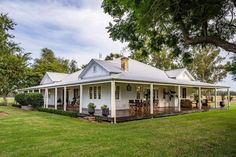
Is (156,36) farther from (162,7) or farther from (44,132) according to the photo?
(44,132)

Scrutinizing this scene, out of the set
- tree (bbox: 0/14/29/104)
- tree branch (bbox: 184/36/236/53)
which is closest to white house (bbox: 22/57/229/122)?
tree (bbox: 0/14/29/104)

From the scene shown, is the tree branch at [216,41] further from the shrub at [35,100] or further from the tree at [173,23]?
the shrub at [35,100]

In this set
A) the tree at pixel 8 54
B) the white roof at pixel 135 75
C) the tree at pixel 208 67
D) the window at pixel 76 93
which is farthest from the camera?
the tree at pixel 208 67

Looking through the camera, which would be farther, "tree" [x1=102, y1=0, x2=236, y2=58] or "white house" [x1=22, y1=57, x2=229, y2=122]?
"white house" [x1=22, y1=57, x2=229, y2=122]

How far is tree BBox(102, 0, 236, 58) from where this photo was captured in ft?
20.3

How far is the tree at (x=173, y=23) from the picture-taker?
618 centimetres

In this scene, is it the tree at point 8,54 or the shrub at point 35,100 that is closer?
the tree at point 8,54

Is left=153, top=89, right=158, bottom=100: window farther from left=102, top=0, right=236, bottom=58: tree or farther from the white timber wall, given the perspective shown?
left=102, top=0, right=236, bottom=58: tree

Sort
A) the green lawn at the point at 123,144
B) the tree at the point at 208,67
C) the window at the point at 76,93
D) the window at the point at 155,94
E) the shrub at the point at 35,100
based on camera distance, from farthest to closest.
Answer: the tree at the point at 208,67, the shrub at the point at 35,100, the window at the point at 76,93, the window at the point at 155,94, the green lawn at the point at 123,144

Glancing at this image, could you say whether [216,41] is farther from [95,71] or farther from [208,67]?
[208,67]

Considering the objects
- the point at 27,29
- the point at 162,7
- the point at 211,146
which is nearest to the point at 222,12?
the point at 162,7

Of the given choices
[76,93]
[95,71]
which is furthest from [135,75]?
[76,93]

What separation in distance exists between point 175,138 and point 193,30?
4.20 metres

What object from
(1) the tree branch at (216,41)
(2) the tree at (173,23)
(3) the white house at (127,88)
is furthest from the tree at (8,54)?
(1) the tree branch at (216,41)
